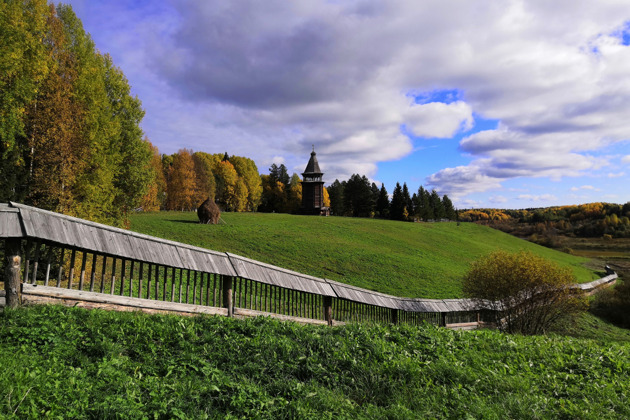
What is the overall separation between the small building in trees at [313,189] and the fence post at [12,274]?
2168 inches

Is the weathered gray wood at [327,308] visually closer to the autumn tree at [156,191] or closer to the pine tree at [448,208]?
the autumn tree at [156,191]

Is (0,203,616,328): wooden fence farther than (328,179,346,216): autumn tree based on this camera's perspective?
No

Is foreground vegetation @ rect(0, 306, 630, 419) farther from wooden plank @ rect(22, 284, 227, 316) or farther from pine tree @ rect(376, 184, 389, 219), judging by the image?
pine tree @ rect(376, 184, 389, 219)

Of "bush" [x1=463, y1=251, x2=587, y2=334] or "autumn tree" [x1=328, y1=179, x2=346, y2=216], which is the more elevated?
"autumn tree" [x1=328, y1=179, x2=346, y2=216]

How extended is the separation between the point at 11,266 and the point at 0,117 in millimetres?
9670

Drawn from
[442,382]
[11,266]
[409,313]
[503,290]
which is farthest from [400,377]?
[503,290]

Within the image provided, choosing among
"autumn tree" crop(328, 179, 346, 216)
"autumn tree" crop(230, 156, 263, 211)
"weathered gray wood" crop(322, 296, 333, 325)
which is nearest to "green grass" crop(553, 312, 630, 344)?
"weathered gray wood" crop(322, 296, 333, 325)

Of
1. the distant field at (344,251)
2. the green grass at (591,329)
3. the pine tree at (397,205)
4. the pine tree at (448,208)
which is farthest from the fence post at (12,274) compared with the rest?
the pine tree at (448,208)

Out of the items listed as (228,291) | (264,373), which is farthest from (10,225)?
(264,373)

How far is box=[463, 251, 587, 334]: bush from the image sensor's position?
14578 millimetres

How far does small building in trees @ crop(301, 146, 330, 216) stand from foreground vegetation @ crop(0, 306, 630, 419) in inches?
2128

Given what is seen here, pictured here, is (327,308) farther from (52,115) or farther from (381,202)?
(381,202)

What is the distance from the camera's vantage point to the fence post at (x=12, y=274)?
5270 millimetres

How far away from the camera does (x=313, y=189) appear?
61188 millimetres
